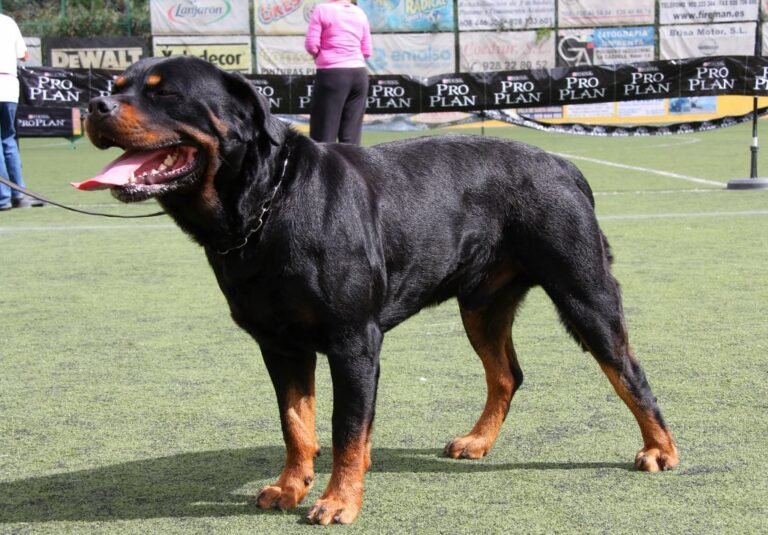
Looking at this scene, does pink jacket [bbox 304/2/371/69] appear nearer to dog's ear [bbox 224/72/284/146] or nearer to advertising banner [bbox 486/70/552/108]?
advertising banner [bbox 486/70/552/108]

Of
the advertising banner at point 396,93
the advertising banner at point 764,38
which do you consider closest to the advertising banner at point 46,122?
the advertising banner at point 396,93

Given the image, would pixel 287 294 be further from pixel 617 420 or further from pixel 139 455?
pixel 617 420

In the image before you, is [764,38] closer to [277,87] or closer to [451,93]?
[451,93]

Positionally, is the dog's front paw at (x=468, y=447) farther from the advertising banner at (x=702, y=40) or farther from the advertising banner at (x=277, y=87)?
the advertising banner at (x=702, y=40)

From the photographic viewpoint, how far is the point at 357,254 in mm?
3439

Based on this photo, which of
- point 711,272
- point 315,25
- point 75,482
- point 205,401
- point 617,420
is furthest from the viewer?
point 315,25

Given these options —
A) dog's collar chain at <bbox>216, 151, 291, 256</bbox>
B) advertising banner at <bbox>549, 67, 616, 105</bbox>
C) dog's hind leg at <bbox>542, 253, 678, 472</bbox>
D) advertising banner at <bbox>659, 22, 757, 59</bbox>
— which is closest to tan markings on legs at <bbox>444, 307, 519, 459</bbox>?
dog's hind leg at <bbox>542, 253, 678, 472</bbox>

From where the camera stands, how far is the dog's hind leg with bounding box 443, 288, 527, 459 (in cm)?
410

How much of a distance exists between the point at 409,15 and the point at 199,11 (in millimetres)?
6049

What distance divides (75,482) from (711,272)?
200 inches

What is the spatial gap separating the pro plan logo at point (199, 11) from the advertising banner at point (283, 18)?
0.87 m

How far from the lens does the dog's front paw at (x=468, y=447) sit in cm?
406

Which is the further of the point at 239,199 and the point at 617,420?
the point at 617,420

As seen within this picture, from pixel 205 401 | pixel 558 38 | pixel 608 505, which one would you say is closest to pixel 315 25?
pixel 205 401
